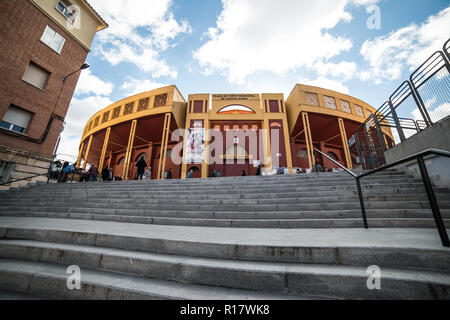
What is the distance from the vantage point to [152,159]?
19344 millimetres

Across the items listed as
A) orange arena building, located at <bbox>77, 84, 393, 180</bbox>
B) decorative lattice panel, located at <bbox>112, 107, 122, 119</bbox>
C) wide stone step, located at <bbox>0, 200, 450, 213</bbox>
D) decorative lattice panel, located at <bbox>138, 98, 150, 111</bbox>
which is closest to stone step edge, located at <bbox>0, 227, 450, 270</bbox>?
wide stone step, located at <bbox>0, 200, 450, 213</bbox>

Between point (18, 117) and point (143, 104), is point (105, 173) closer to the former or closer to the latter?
point (18, 117)

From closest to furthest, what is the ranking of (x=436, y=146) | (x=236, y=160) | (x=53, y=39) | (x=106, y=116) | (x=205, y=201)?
(x=436, y=146)
(x=205, y=201)
(x=53, y=39)
(x=236, y=160)
(x=106, y=116)

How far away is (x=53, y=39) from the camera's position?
428 inches

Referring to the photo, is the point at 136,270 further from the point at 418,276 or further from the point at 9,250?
the point at 418,276

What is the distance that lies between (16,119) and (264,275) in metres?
14.1

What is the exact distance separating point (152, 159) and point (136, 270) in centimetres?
1898

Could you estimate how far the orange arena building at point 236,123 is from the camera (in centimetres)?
1453

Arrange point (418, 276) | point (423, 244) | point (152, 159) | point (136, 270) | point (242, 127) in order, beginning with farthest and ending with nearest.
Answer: point (152, 159) → point (242, 127) → point (136, 270) → point (423, 244) → point (418, 276)

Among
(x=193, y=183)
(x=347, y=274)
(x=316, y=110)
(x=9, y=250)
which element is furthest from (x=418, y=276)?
(x=316, y=110)

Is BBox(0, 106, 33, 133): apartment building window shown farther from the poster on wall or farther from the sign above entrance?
the sign above entrance

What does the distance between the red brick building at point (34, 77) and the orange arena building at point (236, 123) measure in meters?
4.84

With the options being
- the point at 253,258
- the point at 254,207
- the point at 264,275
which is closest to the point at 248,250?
the point at 253,258

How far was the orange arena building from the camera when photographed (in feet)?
47.7
